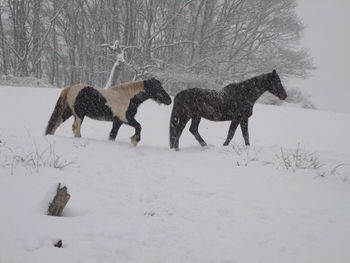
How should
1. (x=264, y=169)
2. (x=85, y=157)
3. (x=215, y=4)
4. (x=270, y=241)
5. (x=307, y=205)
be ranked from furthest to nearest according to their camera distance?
(x=215, y=4) < (x=85, y=157) < (x=264, y=169) < (x=307, y=205) < (x=270, y=241)

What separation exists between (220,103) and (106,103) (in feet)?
8.13

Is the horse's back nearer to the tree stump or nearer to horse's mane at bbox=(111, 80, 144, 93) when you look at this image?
horse's mane at bbox=(111, 80, 144, 93)

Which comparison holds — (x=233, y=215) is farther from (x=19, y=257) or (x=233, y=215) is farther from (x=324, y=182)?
(x=19, y=257)

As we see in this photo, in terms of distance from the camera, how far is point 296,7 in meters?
26.1

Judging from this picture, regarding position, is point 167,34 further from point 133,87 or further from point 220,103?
point 220,103

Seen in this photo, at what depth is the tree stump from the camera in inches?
157

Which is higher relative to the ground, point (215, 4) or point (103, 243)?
point (215, 4)

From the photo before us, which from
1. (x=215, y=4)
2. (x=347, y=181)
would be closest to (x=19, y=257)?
→ (x=347, y=181)

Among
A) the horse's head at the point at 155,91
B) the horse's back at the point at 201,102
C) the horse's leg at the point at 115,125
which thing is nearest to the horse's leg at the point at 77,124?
the horse's leg at the point at 115,125

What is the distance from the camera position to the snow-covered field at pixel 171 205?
3.48 meters

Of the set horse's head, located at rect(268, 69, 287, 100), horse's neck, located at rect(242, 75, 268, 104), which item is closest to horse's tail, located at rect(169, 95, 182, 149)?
horse's neck, located at rect(242, 75, 268, 104)

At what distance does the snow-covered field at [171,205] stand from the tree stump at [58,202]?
0.25 feet

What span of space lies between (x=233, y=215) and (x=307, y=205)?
1.01m

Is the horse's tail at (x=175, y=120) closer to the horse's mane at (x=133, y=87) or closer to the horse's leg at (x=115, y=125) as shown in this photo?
the horse's mane at (x=133, y=87)
